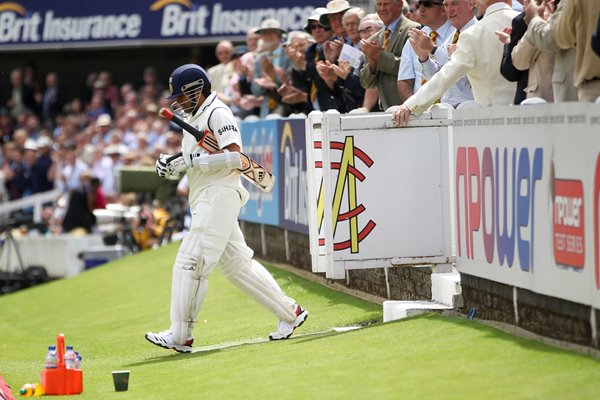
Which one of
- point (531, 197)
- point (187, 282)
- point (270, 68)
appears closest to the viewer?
point (531, 197)

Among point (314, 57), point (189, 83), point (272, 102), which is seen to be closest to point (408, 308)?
point (189, 83)

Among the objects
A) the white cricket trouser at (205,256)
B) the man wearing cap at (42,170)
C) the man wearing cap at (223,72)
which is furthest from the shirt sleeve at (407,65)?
the man wearing cap at (42,170)

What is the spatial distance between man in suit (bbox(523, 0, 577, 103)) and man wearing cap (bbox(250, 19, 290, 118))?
8608mm

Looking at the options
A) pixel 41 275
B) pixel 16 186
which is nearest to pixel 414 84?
pixel 41 275

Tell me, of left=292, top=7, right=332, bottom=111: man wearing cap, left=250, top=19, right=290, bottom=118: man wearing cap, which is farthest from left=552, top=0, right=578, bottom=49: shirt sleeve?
left=250, top=19, right=290, bottom=118: man wearing cap

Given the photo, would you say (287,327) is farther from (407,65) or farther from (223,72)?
(223,72)

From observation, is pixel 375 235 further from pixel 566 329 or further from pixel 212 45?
pixel 212 45

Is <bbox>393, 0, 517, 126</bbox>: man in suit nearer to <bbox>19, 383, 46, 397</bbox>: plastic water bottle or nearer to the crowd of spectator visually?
the crowd of spectator

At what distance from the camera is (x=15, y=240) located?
87.1 feet

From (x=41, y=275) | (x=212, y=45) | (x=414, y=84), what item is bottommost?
(x=41, y=275)

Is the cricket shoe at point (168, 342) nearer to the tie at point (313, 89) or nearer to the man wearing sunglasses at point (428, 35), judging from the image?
the man wearing sunglasses at point (428, 35)

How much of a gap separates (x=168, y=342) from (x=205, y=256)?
0.81 metres

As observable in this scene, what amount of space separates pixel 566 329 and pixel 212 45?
25252 millimetres

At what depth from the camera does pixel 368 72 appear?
43.1 feet
